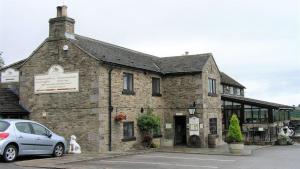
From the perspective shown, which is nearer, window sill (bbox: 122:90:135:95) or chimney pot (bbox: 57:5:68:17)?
chimney pot (bbox: 57:5:68:17)

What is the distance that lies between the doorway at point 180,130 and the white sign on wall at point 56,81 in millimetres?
8306

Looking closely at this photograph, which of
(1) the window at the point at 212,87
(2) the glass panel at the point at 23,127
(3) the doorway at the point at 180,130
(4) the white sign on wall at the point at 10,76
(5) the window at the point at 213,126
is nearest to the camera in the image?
(2) the glass panel at the point at 23,127

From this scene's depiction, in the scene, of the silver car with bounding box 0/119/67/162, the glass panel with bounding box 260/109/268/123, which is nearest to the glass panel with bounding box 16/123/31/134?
the silver car with bounding box 0/119/67/162

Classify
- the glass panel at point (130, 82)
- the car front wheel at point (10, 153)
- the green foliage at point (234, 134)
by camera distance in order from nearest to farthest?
the car front wheel at point (10, 153) → the green foliage at point (234, 134) → the glass panel at point (130, 82)

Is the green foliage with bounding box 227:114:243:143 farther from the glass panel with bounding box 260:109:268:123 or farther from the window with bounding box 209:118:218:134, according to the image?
the glass panel with bounding box 260:109:268:123

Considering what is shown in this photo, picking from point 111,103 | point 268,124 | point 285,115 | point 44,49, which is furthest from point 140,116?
point 285,115

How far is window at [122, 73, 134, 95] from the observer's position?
77.5 feet

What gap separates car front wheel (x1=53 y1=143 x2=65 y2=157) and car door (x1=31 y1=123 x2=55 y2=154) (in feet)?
0.97

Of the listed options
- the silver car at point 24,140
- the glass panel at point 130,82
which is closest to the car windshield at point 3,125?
the silver car at point 24,140

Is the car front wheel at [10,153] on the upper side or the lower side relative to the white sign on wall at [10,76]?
lower

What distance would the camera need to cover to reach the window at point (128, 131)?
23.3 m

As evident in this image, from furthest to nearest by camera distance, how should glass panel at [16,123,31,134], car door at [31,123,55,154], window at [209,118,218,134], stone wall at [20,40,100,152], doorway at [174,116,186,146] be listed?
1. window at [209,118,218,134]
2. doorway at [174,116,186,146]
3. stone wall at [20,40,100,152]
4. car door at [31,123,55,154]
5. glass panel at [16,123,31,134]

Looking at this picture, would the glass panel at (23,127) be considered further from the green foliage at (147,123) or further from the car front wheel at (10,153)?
the green foliage at (147,123)

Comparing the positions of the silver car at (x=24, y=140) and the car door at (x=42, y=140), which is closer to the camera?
the silver car at (x=24, y=140)
